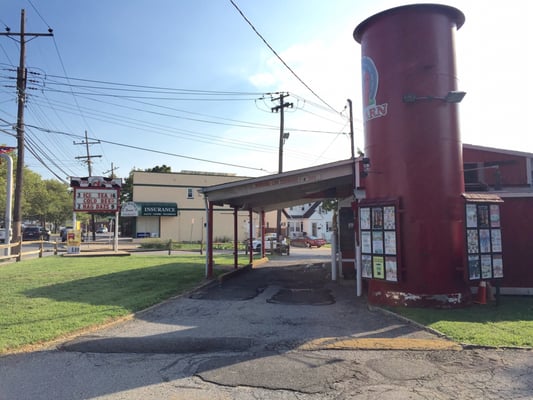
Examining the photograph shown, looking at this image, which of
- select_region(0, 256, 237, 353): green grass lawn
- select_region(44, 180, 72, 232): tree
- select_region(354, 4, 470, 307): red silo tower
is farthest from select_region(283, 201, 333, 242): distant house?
select_region(354, 4, 470, 307): red silo tower

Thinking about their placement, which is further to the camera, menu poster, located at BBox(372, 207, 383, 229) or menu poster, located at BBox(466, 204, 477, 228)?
menu poster, located at BBox(372, 207, 383, 229)

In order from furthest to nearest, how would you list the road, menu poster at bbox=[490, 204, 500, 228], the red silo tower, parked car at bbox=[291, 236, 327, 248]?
parked car at bbox=[291, 236, 327, 248] < menu poster at bbox=[490, 204, 500, 228] < the red silo tower < the road

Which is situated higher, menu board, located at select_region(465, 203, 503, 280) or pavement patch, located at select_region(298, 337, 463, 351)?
menu board, located at select_region(465, 203, 503, 280)

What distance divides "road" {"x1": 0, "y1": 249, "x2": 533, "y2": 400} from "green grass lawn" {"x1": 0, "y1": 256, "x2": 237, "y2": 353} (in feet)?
1.85

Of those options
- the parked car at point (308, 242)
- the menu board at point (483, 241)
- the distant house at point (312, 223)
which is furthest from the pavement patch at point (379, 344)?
the distant house at point (312, 223)

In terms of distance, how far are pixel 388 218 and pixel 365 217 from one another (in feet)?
1.96

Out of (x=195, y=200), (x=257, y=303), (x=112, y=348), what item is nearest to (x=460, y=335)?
(x=257, y=303)

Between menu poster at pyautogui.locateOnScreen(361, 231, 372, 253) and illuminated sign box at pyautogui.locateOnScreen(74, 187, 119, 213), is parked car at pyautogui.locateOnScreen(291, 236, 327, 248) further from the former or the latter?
menu poster at pyautogui.locateOnScreen(361, 231, 372, 253)

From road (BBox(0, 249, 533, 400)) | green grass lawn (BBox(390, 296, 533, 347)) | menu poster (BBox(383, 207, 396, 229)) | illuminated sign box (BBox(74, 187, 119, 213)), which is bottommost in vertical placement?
road (BBox(0, 249, 533, 400))

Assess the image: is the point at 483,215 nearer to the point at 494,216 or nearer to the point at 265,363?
the point at 494,216

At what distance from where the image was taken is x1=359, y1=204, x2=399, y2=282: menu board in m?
8.81

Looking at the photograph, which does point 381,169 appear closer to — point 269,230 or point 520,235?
point 520,235

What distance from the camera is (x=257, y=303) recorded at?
998cm

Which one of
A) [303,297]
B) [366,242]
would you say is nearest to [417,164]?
[366,242]
